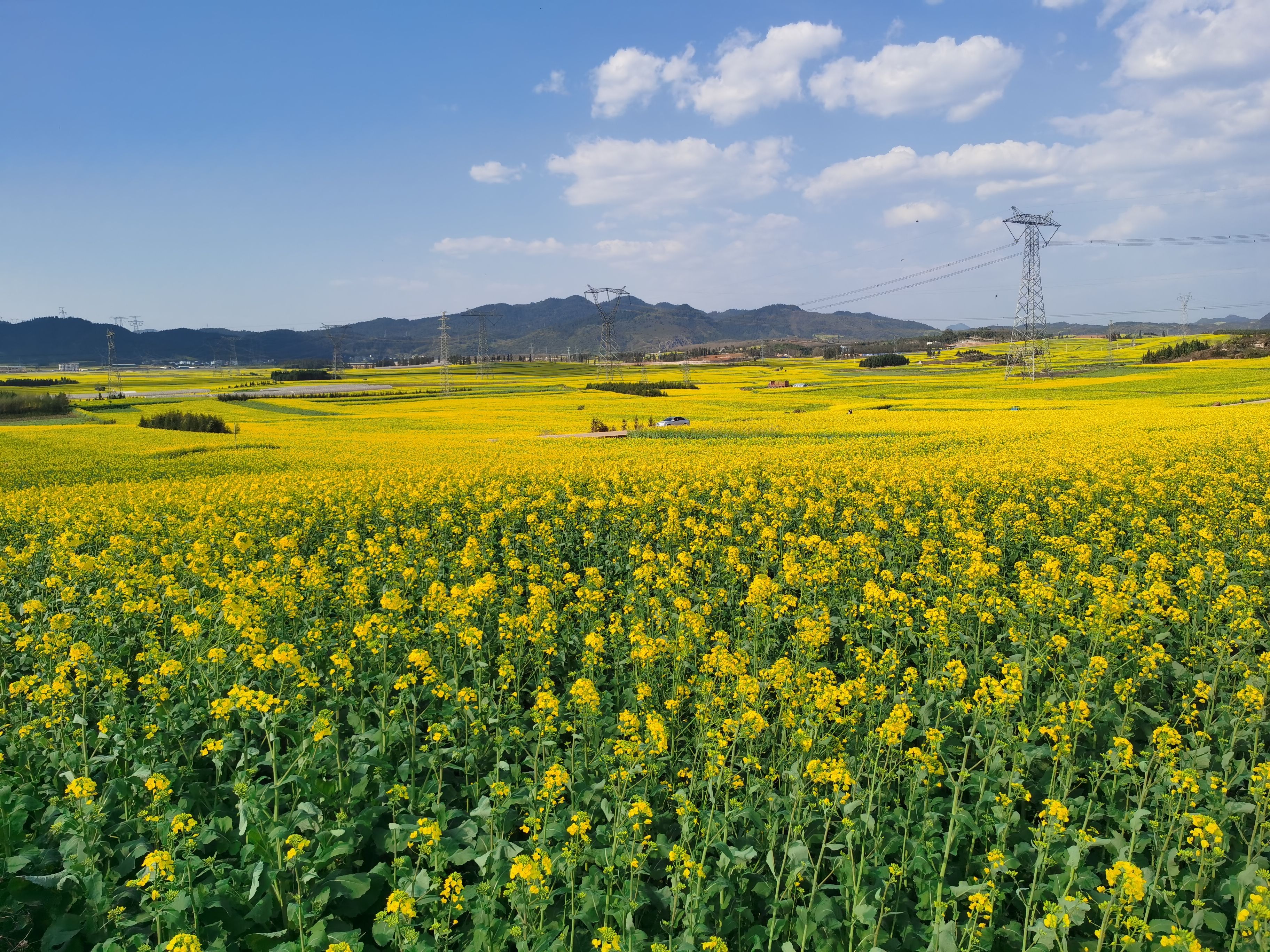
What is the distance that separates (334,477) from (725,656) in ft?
51.9

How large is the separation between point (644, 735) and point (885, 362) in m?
124

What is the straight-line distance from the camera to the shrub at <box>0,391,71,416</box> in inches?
2103

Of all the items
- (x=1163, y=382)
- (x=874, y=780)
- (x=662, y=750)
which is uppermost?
(x=1163, y=382)

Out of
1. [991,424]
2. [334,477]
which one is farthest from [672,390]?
[334,477]

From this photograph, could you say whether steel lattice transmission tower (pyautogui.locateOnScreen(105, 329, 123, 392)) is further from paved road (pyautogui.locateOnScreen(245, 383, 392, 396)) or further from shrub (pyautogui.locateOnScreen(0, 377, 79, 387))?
paved road (pyautogui.locateOnScreen(245, 383, 392, 396))

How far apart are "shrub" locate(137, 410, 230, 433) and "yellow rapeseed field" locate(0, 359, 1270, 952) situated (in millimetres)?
36489

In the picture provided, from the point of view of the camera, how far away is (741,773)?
18.3 ft

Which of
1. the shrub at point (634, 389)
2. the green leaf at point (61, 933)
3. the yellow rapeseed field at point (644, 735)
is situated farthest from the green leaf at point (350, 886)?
the shrub at point (634, 389)

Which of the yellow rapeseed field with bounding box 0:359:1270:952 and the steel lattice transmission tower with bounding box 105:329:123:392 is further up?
the steel lattice transmission tower with bounding box 105:329:123:392

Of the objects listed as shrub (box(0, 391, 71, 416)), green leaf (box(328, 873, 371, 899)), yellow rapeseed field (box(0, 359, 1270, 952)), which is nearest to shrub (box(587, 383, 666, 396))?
shrub (box(0, 391, 71, 416))

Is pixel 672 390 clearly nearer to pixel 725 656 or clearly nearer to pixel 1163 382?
pixel 1163 382

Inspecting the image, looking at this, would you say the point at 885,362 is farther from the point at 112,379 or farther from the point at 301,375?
the point at 112,379

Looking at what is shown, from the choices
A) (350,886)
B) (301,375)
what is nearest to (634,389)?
(350,886)

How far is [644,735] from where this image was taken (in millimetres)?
5324
